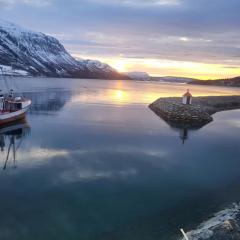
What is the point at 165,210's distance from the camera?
19.5 meters

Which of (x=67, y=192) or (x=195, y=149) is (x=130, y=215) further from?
(x=195, y=149)

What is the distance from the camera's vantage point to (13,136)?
38906 millimetres

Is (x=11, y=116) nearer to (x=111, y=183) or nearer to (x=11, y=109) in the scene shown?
(x=11, y=109)

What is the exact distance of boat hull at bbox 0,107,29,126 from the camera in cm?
4480

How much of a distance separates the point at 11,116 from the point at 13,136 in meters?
8.96

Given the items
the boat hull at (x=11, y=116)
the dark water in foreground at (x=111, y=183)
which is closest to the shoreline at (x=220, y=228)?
the dark water in foreground at (x=111, y=183)

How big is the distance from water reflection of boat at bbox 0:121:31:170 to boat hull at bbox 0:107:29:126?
2.87 ft

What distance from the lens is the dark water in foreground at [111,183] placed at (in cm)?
1742

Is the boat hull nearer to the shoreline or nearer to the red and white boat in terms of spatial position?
the red and white boat

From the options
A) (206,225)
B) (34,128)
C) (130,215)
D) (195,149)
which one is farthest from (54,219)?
(34,128)

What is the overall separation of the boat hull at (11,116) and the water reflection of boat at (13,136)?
87 cm

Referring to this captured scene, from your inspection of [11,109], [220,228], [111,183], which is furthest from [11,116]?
[220,228]

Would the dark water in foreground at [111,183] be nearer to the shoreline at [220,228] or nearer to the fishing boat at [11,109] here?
the shoreline at [220,228]

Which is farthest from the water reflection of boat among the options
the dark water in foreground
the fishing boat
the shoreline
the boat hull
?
the shoreline
